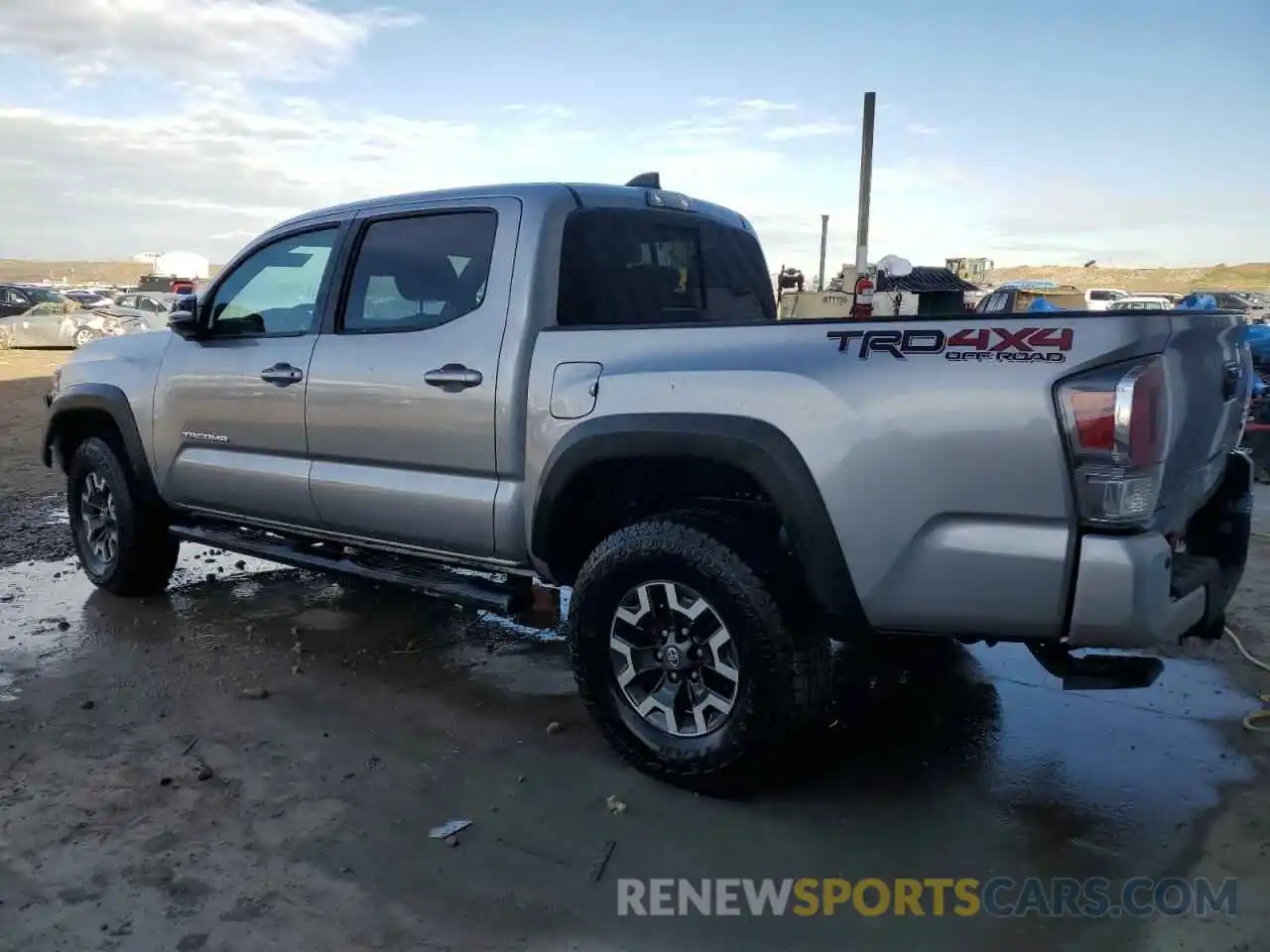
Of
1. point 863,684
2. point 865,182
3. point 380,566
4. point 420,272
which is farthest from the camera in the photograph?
point 865,182

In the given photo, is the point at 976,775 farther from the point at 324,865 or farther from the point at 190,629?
the point at 190,629

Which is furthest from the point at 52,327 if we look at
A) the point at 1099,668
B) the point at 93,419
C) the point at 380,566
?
the point at 1099,668

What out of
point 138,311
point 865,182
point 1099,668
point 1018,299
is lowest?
point 1099,668

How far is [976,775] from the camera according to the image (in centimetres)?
357

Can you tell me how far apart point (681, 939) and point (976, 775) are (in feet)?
4.59

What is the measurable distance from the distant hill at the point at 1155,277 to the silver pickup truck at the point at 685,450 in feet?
191

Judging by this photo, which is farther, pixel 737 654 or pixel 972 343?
pixel 737 654

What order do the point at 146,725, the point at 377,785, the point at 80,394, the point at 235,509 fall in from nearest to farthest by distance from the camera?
the point at 377,785 → the point at 146,725 → the point at 235,509 → the point at 80,394

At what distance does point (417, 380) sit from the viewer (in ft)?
13.0

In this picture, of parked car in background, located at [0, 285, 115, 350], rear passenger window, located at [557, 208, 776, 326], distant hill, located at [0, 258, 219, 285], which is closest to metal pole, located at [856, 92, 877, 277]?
rear passenger window, located at [557, 208, 776, 326]

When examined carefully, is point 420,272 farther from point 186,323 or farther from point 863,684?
point 863,684

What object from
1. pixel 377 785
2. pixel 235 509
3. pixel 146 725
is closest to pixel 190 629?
pixel 235 509

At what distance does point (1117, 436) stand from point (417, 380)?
2.46 m

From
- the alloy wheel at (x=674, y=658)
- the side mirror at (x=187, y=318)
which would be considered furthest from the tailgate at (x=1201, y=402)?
the side mirror at (x=187, y=318)
